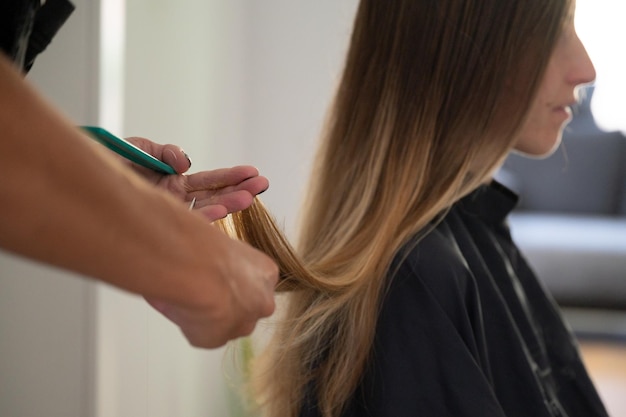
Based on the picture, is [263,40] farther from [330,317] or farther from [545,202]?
[545,202]

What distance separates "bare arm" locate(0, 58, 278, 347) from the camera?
11.4 inches

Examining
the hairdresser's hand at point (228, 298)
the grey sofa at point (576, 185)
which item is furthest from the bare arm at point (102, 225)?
the grey sofa at point (576, 185)

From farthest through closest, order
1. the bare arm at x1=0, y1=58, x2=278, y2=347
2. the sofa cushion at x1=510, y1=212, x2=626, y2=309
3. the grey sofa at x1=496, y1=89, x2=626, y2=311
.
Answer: the grey sofa at x1=496, y1=89, x2=626, y2=311
the sofa cushion at x1=510, y1=212, x2=626, y2=309
the bare arm at x1=0, y1=58, x2=278, y2=347

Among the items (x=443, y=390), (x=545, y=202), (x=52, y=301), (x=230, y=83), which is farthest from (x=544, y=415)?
(x=545, y=202)

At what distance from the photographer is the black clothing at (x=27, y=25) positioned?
18.5 inches

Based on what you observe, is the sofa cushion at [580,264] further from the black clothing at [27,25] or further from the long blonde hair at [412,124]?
the black clothing at [27,25]

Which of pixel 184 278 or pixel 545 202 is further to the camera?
pixel 545 202

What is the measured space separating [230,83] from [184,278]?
4.09ft

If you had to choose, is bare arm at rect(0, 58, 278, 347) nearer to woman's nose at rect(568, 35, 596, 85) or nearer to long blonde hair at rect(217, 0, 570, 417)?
long blonde hair at rect(217, 0, 570, 417)

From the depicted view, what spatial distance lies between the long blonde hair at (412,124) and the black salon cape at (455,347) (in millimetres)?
52

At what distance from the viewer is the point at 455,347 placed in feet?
2.67

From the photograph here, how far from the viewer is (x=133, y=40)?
94cm

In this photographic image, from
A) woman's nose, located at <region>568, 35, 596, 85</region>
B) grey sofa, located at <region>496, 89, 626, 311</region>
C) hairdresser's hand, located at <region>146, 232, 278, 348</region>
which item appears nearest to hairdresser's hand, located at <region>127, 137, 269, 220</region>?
hairdresser's hand, located at <region>146, 232, 278, 348</region>

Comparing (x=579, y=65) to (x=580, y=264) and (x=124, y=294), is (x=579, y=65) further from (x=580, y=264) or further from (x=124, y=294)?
(x=580, y=264)
